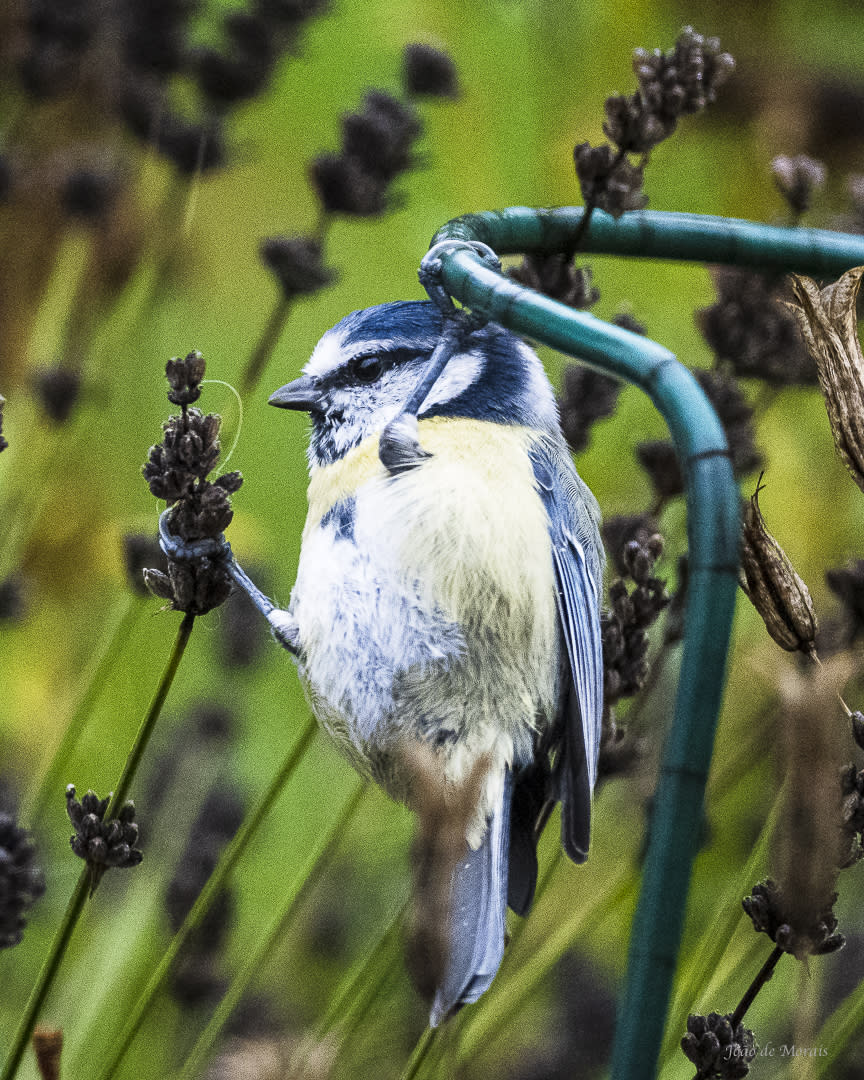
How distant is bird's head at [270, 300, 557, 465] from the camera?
34 cm


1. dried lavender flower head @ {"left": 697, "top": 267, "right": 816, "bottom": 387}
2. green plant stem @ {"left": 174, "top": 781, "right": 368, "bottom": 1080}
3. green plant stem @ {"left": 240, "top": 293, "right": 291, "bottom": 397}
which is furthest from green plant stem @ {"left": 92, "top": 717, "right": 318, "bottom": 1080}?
dried lavender flower head @ {"left": 697, "top": 267, "right": 816, "bottom": 387}

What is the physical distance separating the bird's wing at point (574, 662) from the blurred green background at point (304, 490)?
0.06 meters

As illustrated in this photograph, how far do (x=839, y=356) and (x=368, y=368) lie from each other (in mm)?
133

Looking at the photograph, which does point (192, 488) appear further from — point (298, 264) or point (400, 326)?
point (298, 264)

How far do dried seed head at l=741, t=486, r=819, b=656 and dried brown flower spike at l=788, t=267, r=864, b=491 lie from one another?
43 millimetres

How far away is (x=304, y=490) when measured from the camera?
1.43 feet

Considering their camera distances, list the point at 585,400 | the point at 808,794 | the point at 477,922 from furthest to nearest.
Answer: the point at 585,400
the point at 477,922
the point at 808,794

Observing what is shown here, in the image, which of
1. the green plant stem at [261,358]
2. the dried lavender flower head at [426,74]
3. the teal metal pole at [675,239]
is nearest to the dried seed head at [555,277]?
the teal metal pole at [675,239]

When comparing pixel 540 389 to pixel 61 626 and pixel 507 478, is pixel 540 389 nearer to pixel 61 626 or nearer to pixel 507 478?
pixel 507 478

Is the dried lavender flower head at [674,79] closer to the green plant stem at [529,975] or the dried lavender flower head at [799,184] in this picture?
the dried lavender flower head at [799,184]

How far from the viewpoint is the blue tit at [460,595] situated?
1.05 feet

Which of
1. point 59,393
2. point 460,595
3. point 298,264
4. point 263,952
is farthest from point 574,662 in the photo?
point 59,393

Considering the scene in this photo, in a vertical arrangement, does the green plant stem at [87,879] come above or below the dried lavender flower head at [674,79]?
below

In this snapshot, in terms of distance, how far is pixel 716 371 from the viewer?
477 millimetres
